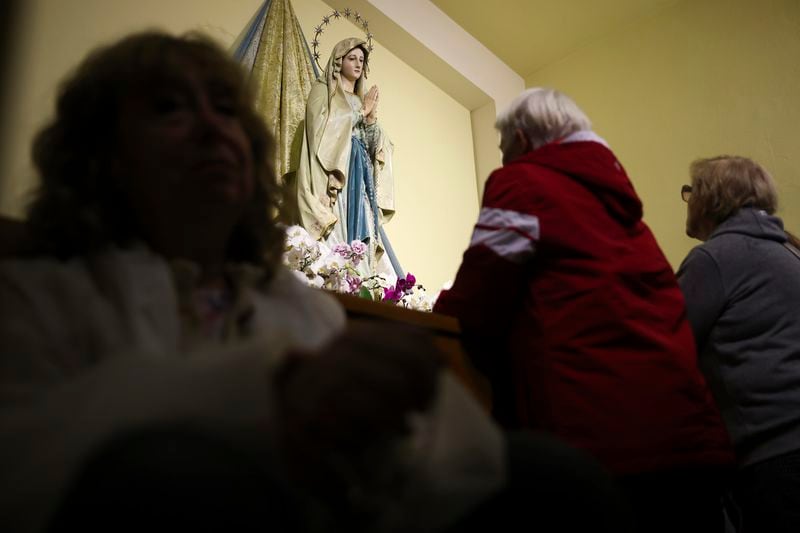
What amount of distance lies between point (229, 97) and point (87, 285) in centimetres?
29

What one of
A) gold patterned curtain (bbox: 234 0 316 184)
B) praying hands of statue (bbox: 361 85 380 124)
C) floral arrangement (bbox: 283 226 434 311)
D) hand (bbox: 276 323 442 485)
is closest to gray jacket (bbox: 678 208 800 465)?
floral arrangement (bbox: 283 226 434 311)

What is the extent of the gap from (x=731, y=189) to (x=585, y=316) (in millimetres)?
822

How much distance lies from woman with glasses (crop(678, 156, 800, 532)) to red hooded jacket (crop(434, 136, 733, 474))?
0.29 m

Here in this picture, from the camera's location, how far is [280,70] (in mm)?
2738

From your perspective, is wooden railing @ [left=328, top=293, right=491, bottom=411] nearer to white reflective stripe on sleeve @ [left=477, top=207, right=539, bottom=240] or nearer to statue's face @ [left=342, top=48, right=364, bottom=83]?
white reflective stripe on sleeve @ [left=477, top=207, right=539, bottom=240]

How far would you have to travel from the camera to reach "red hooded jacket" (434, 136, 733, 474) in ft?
2.97

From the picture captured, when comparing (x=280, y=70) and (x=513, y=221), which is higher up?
(x=280, y=70)

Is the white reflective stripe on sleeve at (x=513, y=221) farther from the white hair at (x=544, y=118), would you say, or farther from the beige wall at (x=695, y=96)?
the beige wall at (x=695, y=96)

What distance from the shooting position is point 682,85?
368 cm

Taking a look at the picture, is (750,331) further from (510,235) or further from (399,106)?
(399,106)

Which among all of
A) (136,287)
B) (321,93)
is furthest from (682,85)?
(136,287)

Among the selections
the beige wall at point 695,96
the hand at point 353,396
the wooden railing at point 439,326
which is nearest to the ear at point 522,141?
the wooden railing at point 439,326

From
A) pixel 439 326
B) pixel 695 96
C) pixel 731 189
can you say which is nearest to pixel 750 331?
pixel 731 189

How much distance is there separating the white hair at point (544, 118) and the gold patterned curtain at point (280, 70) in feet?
4.80
